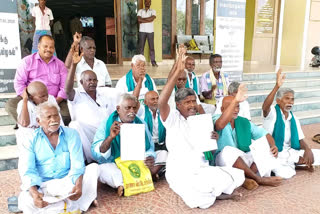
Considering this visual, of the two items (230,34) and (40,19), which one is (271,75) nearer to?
(230,34)

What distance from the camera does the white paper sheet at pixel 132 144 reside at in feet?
9.06

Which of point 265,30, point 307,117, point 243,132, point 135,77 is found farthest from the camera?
point 265,30

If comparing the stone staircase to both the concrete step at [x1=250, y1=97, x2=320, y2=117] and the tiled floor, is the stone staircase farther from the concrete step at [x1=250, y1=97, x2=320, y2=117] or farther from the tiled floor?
the tiled floor

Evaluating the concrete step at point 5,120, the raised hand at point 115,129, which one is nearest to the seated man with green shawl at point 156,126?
the raised hand at point 115,129

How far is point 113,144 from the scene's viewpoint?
3029 mm

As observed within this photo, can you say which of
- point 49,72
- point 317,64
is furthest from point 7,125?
point 317,64

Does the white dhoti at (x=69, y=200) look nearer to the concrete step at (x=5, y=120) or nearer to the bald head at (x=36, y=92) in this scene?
the bald head at (x=36, y=92)

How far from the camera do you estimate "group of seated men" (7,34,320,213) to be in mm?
2463

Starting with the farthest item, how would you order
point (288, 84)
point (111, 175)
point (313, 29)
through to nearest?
point (313, 29) → point (288, 84) → point (111, 175)

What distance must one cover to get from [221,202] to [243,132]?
83 cm

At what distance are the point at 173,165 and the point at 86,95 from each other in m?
1.44

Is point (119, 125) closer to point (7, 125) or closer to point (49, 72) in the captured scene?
point (49, 72)

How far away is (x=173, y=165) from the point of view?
9.27ft

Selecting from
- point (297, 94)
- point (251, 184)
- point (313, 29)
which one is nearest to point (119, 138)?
point (251, 184)
